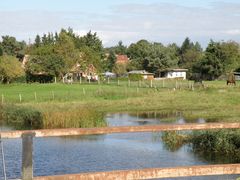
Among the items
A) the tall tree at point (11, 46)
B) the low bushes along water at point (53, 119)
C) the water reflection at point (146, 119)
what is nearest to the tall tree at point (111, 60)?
the tall tree at point (11, 46)

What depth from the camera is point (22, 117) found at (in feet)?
143

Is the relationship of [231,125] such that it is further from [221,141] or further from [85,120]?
[85,120]

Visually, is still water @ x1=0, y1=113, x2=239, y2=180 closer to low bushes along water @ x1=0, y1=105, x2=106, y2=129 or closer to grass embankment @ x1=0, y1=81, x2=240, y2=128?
low bushes along water @ x1=0, y1=105, x2=106, y2=129

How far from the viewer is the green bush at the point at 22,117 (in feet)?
134

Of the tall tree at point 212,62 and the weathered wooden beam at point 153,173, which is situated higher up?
the tall tree at point 212,62

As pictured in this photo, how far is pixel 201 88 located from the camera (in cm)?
6969

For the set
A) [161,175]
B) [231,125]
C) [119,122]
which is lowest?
[119,122]

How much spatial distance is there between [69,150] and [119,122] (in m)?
16.4

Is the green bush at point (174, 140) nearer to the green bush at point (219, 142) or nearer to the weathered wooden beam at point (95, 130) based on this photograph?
the green bush at point (219, 142)

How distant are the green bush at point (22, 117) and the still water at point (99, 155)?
29.2 ft

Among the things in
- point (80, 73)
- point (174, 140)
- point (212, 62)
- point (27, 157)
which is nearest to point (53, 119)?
point (174, 140)

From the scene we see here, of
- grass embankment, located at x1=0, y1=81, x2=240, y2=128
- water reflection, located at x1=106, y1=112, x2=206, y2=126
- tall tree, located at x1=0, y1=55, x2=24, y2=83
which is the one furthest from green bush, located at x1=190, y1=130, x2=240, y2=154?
tall tree, located at x1=0, y1=55, x2=24, y2=83

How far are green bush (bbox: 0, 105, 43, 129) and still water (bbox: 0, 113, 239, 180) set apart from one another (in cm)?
889

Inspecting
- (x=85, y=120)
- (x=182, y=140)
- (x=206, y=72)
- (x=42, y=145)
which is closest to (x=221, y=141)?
(x=182, y=140)
